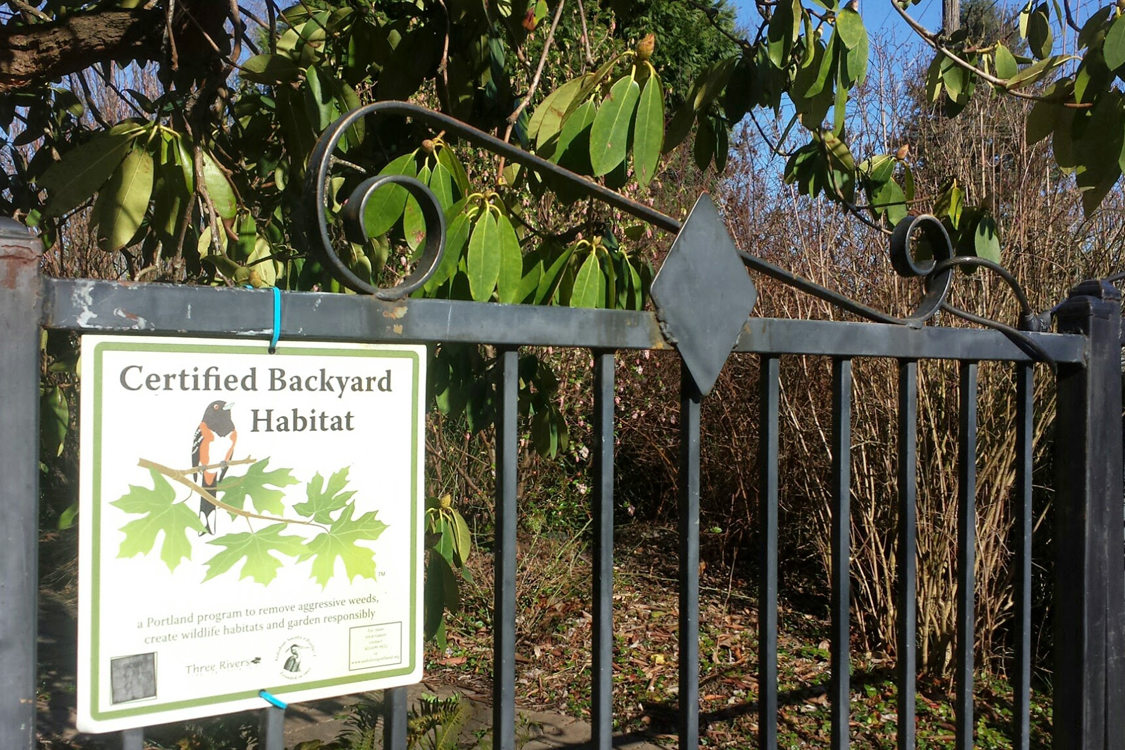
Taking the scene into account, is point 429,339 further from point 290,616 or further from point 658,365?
point 658,365

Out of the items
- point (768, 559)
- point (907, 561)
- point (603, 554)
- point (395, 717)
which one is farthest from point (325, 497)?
point (907, 561)

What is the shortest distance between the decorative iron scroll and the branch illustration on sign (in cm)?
24

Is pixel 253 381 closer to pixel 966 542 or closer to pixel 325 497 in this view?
pixel 325 497

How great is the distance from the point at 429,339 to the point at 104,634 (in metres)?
0.47

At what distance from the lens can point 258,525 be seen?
1.02 metres

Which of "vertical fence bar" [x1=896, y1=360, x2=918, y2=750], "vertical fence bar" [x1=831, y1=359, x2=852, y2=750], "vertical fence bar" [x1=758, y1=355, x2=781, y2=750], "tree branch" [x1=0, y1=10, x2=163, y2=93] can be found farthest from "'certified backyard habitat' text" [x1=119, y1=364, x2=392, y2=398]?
"tree branch" [x1=0, y1=10, x2=163, y2=93]

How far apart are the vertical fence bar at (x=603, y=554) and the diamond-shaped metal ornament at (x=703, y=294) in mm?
126

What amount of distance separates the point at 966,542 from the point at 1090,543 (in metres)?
0.39

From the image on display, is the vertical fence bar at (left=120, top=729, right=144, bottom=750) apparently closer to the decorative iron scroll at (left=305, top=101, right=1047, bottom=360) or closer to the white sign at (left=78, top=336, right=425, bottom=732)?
the white sign at (left=78, top=336, right=425, bottom=732)

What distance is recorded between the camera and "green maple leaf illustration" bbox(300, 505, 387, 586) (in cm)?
107

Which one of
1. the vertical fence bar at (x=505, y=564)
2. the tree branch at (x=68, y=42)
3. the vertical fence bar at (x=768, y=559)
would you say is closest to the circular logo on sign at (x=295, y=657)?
the vertical fence bar at (x=505, y=564)

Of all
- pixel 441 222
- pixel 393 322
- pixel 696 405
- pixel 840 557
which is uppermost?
pixel 441 222

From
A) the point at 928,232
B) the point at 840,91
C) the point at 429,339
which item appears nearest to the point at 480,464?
the point at 840,91

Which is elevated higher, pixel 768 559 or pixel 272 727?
pixel 768 559
